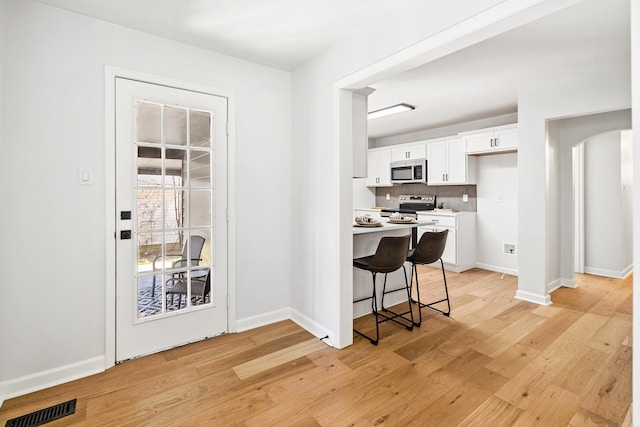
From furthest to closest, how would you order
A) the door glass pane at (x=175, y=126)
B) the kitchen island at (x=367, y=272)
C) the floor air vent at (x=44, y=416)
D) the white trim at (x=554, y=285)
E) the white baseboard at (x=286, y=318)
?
the white trim at (x=554, y=285), the kitchen island at (x=367, y=272), the white baseboard at (x=286, y=318), the door glass pane at (x=175, y=126), the floor air vent at (x=44, y=416)

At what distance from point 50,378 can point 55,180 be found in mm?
1285

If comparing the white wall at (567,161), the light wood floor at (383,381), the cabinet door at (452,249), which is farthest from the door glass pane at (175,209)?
the white wall at (567,161)

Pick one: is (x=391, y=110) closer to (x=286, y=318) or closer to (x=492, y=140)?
(x=492, y=140)

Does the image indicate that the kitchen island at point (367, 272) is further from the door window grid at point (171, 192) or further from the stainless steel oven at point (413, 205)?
the stainless steel oven at point (413, 205)

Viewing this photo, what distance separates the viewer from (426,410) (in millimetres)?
1828

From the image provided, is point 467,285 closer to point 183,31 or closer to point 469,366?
point 469,366

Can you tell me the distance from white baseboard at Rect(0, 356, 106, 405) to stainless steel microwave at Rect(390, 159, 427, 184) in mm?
5043

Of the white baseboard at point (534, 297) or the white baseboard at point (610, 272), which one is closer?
the white baseboard at point (534, 297)

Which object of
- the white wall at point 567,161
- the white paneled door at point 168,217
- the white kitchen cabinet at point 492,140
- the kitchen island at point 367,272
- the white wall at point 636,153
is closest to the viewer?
the white wall at point 636,153

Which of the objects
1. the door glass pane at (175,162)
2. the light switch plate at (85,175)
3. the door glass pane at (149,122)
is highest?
the door glass pane at (149,122)

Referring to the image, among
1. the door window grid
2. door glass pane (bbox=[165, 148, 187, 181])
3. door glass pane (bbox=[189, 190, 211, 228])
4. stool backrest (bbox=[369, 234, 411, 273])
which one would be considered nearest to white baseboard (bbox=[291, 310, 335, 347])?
stool backrest (bbox=[369, 234, 411, 273])

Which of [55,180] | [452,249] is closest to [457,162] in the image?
[452,249]

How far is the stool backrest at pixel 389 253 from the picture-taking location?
2.65 meters

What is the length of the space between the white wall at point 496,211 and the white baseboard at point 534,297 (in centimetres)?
120
